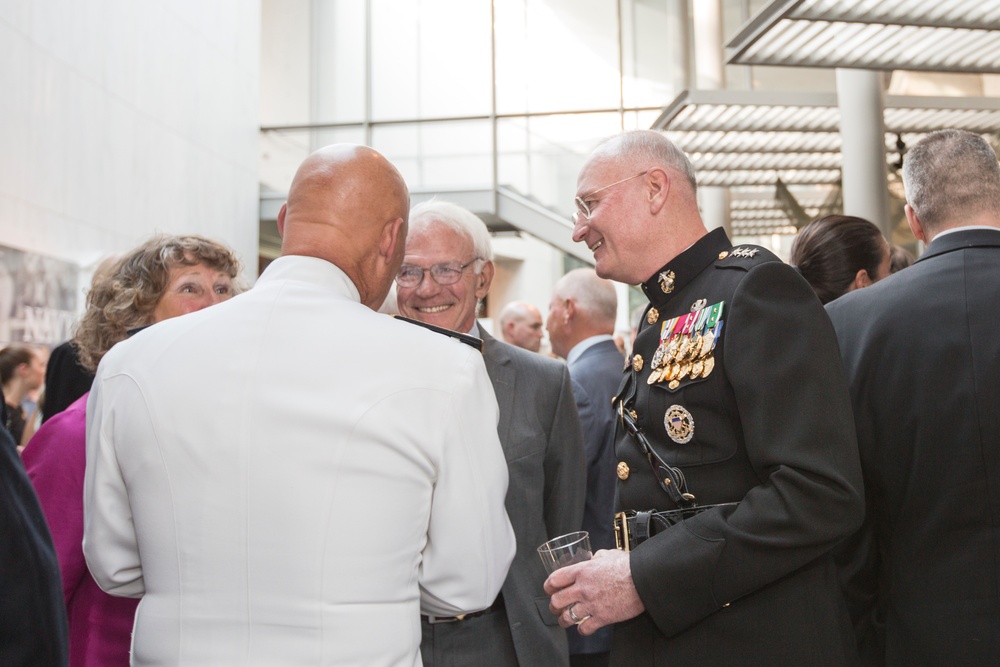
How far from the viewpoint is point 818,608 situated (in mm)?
1699

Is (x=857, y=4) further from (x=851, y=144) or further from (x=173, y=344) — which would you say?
(x=173, y=344)

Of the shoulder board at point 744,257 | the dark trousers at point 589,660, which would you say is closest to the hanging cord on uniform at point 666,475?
the shoulder board at point 744,257

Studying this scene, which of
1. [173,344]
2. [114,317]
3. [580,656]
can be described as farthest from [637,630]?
[114,317]

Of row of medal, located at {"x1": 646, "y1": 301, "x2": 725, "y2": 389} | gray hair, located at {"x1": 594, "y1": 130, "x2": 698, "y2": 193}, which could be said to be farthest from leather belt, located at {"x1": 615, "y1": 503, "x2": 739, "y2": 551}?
gray hair, located at {"x1": 594, "y1": 130, "x2": 698, "y2": 193}

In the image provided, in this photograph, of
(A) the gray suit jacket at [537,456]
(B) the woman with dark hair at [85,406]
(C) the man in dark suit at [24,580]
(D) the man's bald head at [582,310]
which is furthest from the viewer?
(D) the man's bald head at [582,310]

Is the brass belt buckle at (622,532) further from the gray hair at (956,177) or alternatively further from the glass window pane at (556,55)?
the glass window pane at (556,55)

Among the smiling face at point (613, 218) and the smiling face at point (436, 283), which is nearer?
the smiling face at point (613, 218)

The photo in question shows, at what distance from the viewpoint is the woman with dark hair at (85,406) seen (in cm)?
206

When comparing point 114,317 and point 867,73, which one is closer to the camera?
point 114,317

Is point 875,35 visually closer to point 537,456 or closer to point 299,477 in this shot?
point 537,456

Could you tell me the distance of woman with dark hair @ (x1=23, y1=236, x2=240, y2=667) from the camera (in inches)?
81.2

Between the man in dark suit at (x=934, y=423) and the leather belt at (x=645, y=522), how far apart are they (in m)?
0.57

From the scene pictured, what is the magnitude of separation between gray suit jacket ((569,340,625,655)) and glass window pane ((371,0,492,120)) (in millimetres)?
10653

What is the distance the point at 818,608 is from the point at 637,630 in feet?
1.10
